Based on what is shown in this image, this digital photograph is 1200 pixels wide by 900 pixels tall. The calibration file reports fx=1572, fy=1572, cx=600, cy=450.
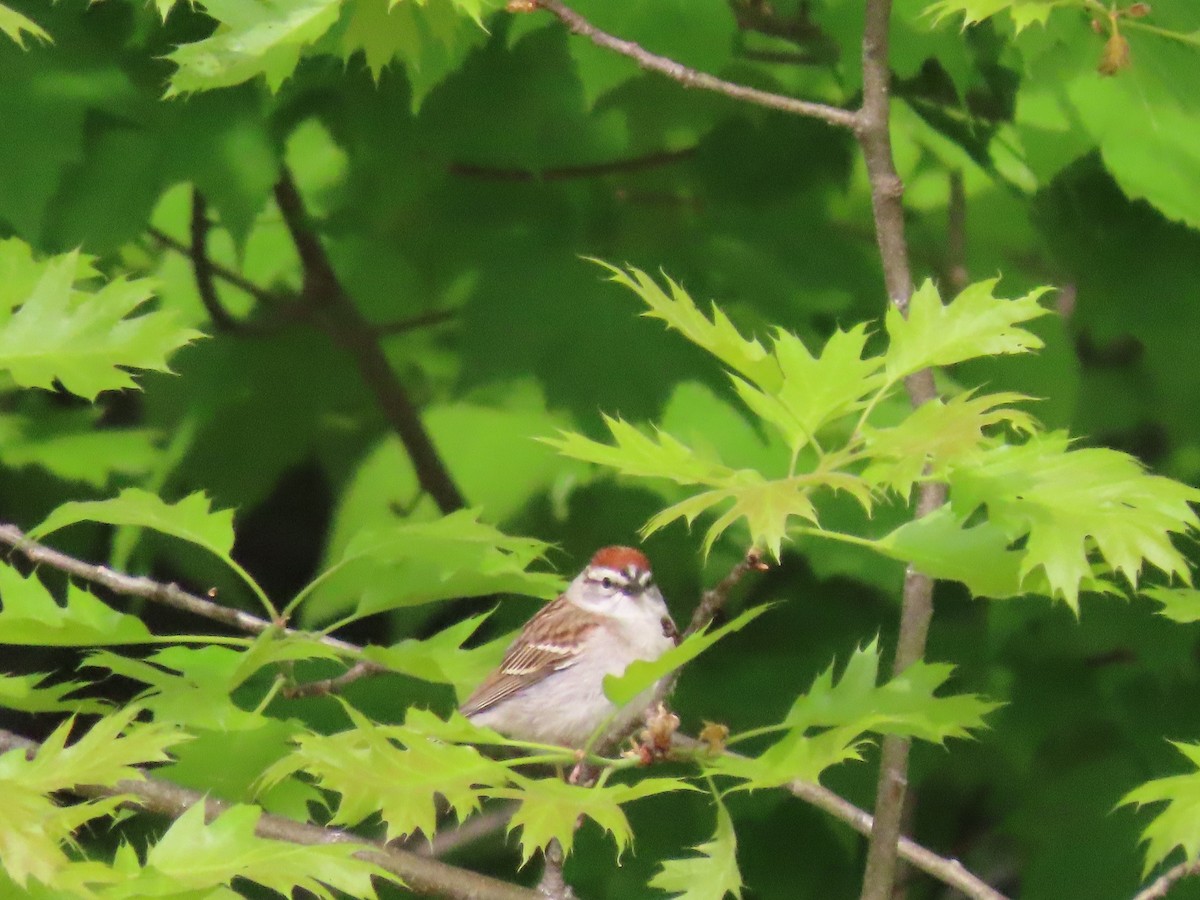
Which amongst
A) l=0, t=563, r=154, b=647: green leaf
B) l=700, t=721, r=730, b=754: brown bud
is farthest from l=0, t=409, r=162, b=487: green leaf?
l=700, t=721, r=730, b=754: brown bud

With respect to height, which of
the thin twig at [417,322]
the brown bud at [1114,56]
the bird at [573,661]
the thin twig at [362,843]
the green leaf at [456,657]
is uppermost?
the brown bud at [1114,56]

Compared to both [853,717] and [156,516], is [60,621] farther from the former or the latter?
[853,717]

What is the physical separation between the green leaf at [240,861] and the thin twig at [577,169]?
1.65m

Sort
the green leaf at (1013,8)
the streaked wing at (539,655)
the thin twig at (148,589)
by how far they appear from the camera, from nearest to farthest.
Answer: the green leaf at (1013,8), the thin twig at (148,589), the streaked wing at (539,655)

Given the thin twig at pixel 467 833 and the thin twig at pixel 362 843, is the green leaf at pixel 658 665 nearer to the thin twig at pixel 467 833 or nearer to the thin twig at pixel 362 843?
the thin twig at pixel 362 843

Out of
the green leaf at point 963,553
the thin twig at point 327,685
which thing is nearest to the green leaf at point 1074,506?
the green leaf at point 963,553

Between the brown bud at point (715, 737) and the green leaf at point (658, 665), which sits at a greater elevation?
the green leaf at point (658, 665)

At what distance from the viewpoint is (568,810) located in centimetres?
162

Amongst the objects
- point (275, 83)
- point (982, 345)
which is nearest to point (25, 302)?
point (275, 83)

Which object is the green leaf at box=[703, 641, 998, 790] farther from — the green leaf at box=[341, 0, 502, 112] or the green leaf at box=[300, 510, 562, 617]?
the green leaf at box=[341, 0, 502, 112]

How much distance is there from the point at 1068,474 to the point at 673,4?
1.14 m

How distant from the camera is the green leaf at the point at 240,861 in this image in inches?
65.1

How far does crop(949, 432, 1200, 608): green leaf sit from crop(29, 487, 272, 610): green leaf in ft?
2.96

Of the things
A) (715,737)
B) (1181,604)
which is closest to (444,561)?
(715,737)
